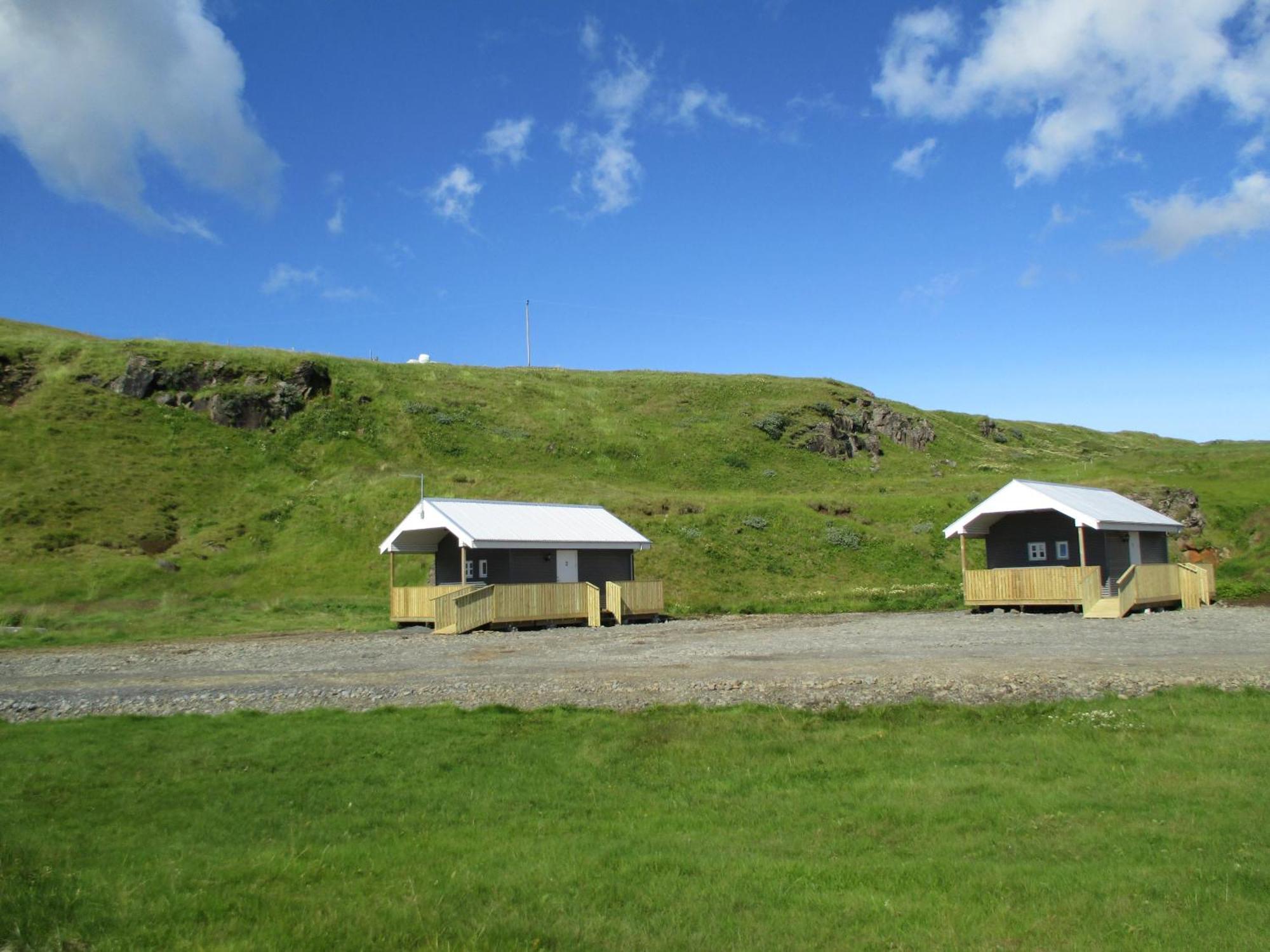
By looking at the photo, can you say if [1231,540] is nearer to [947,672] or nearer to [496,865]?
[947,672]

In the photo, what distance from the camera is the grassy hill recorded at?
41.2 meters

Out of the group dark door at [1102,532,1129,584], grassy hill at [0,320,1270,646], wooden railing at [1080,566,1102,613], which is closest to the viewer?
wooden railing at [1080,566,1102,613]

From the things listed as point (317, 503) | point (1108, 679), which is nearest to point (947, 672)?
point (1108, 679)

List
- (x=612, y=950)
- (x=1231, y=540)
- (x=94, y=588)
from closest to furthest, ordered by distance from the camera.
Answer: (x=612, y=950) → (x=94, y=588) → (x=1231, y=540)

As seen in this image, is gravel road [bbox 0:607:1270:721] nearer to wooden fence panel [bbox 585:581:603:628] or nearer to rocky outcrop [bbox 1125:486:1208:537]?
wooden fence panel [bbox 585:581:603:628]

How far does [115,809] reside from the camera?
28.3ft

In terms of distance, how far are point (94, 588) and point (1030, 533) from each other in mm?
37893

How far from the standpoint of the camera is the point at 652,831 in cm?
795

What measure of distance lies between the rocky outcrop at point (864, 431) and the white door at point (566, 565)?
45207 millimetres

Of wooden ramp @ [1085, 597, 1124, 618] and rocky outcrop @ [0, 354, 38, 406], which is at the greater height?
rocky outcrop @ [0, 354, 38, 406]

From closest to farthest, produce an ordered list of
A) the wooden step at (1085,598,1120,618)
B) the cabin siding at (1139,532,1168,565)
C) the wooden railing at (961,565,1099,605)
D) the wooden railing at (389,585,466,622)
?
the wooden step at (1085,598,1120,618) → the wooden railing at (961,565,1099,605) → the wooden railing at (389,585,466,622) → the cabin siding at (1139,532,1168,565)

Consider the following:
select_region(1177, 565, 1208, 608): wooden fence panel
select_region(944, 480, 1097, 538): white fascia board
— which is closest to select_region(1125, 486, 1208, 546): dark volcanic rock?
select_region(1177, 565, 1208, 608): wooden fence panel

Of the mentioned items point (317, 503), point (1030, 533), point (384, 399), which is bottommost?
point (1030, 533)

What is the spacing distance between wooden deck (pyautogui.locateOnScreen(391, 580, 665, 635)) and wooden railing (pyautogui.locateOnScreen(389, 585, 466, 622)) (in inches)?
0.9
